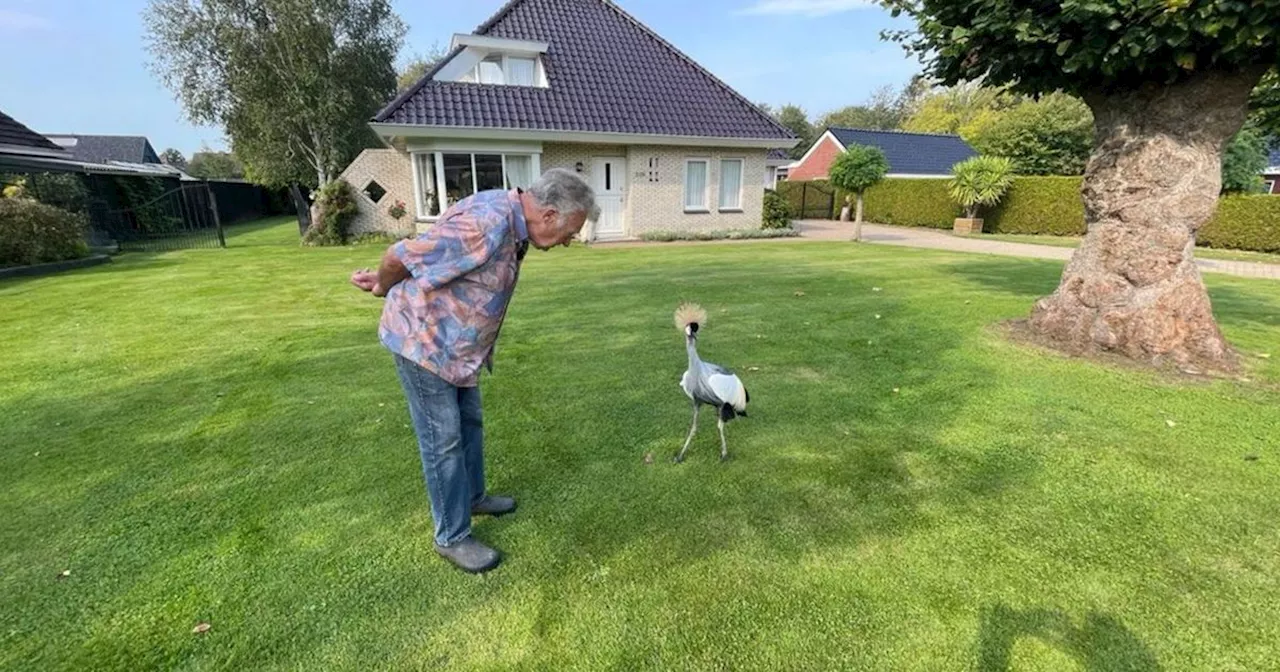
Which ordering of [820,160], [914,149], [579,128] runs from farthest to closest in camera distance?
[820,160], [914,149], [579,128]

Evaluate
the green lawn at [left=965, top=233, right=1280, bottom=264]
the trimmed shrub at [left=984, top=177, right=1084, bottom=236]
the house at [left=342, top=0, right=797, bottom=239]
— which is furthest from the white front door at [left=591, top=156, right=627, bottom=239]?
the trimmed shrub at [left=984, top=177, right=1084, bottom=236]

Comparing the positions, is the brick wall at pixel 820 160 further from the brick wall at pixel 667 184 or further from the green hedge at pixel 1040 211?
the brick wall at pixel 667 184

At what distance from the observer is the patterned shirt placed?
2057mm

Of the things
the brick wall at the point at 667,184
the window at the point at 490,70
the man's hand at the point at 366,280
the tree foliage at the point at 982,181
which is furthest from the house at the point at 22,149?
the tree foliage at the point at 982,181

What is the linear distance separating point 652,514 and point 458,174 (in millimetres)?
13649

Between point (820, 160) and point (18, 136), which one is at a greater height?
point (820, 160)

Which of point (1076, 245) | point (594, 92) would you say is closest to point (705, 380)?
point (594, 92)

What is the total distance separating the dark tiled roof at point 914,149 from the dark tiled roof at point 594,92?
1494cm

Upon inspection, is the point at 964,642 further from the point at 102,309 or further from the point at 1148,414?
the point at 102,309

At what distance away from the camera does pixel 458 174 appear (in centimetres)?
1472

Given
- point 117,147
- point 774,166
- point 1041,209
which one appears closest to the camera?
point 1041,209

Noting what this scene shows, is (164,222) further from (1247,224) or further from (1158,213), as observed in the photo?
(1247,224)

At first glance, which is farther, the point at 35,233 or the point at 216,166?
the point at 216,166

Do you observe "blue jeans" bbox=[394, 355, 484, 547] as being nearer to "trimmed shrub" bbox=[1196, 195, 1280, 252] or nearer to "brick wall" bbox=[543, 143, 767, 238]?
"brick wall" bbox=[543, 143, 767, 238]
